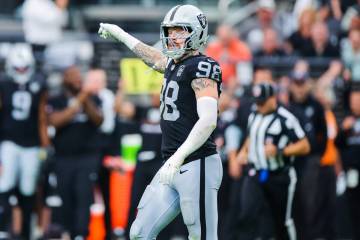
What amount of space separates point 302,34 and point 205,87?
26.1 ft

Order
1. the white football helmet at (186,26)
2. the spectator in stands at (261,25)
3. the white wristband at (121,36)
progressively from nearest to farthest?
the white football helmet at (186,26), the white wristband at (121,36), the spectator in stands at (261,25)

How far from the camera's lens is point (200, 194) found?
7.73 metres

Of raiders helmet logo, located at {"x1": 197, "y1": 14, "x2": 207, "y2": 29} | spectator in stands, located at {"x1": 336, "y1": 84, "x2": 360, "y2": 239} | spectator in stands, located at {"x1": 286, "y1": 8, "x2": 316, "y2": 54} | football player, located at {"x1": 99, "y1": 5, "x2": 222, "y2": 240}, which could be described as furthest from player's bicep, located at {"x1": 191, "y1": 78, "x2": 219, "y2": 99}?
spectator in stands, located at {"x1": 286, "y1": 8, "x2": 316, "y2": 54}

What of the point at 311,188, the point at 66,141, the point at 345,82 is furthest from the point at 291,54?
the point at 66,141

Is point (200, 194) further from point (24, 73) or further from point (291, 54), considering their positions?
point (291, 54)

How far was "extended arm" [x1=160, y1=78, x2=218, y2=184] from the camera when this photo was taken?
7.41 metres

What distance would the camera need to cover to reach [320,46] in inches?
582

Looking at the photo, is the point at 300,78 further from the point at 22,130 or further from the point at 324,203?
the point at 22,130

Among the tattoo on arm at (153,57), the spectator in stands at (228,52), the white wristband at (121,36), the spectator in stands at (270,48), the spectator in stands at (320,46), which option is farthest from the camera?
the spectator in stands at (320,46)

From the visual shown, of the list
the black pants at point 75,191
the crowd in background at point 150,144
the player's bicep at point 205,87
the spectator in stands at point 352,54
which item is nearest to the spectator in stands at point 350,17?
the spectator in stands at point 352,54

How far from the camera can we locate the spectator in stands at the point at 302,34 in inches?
597

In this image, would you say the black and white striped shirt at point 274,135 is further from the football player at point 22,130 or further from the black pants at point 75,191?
the football player at point 22,130

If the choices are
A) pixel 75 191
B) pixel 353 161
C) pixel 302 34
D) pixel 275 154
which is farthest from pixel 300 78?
pixel 75 191

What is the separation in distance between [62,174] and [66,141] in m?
0.37
